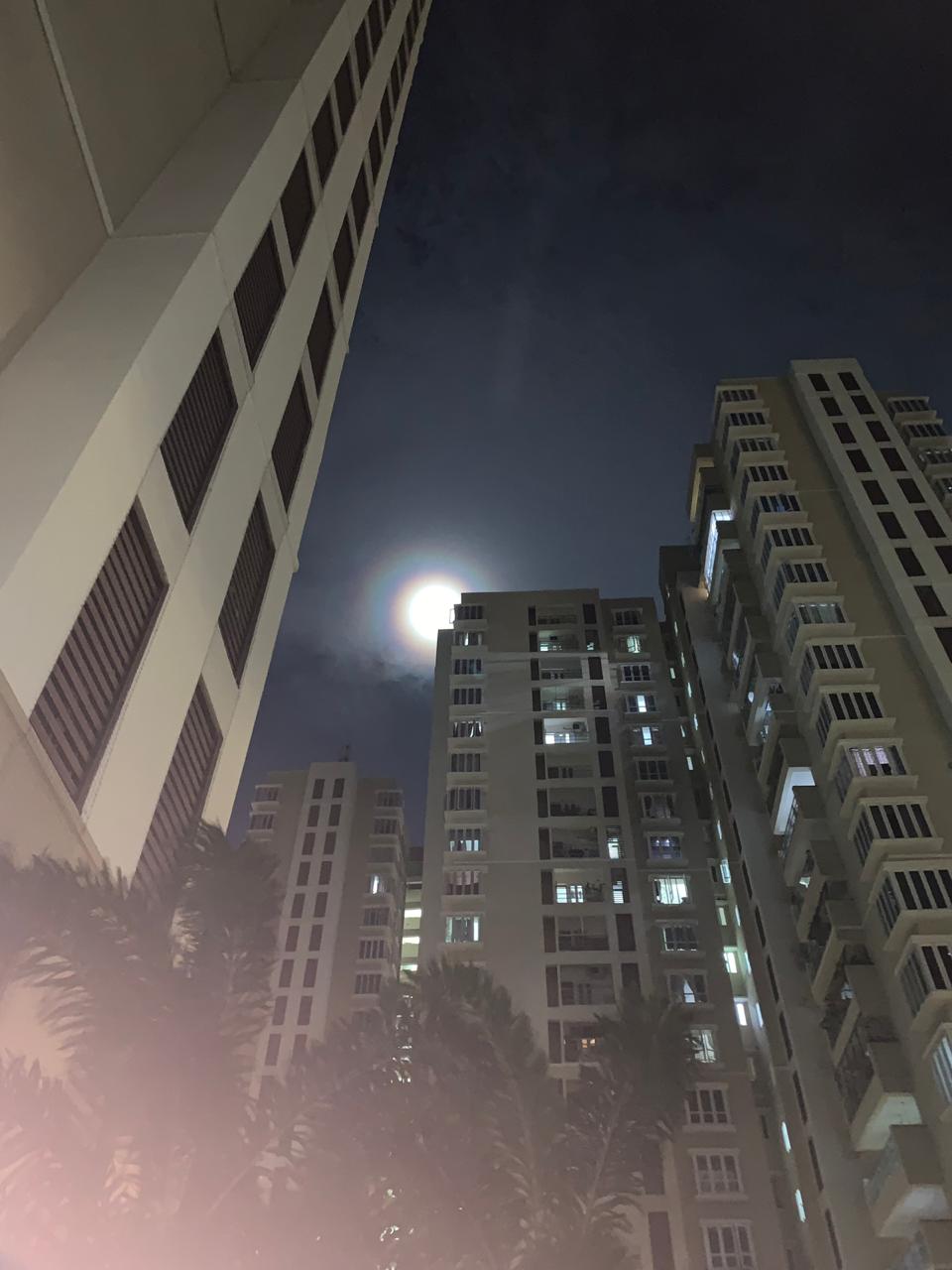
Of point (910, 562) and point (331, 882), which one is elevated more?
point (331, 882)

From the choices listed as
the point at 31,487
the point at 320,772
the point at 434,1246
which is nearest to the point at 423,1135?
the point at 434,1246

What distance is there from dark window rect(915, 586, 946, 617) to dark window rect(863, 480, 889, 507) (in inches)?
215

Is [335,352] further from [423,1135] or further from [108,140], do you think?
[423,1135]

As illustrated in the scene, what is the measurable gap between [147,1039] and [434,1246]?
1045mm

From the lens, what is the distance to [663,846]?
4494 cm

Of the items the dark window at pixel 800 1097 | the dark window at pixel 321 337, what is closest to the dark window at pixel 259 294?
the dark window at pixel 321 337

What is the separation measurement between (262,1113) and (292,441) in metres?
11.4

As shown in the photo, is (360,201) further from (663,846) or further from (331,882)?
(331,882)

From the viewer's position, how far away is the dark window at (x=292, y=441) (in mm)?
12577

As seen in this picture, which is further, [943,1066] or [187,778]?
[943,1066]

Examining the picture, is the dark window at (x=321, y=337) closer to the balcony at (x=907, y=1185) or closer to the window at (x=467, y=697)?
the balcony at (x=907, y=1185)

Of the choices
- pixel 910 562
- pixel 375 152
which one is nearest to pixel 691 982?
pixel 910 562

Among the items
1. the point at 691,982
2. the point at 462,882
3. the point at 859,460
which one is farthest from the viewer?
the point at 462,882

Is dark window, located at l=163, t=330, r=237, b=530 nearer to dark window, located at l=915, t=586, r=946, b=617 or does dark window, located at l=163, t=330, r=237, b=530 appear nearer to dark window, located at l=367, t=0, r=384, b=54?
dark window, located at l=367, t=0, r=384, b=54
